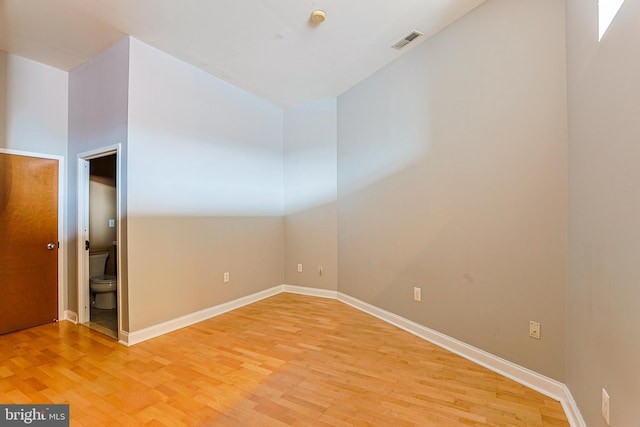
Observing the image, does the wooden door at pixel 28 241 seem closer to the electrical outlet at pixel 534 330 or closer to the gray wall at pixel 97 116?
the gray wall at pixel 97 116

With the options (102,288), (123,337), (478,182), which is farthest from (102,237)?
(478,182)

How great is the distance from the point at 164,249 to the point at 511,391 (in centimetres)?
327

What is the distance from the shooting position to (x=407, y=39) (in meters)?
2.83

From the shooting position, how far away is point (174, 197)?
3.12 metres

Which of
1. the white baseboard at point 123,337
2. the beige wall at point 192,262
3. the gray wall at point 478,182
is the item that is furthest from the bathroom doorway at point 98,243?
the gray wall at point 478,182

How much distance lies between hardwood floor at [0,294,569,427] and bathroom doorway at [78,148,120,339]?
0.35m

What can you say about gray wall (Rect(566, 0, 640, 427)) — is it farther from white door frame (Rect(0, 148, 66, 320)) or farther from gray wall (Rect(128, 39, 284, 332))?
white door frame (Rect(0, 148, 66, 320))

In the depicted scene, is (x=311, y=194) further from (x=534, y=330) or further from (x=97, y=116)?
(x=534, y=330)

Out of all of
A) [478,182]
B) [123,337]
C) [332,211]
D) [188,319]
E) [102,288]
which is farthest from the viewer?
[332,211]

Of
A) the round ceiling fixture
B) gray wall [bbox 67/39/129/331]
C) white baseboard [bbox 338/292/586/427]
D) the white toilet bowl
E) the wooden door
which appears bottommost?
white baseboard [bbox 338/292/586/427]

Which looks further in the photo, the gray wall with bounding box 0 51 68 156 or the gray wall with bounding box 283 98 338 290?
the gray wall with bounding box 283 98 338 290

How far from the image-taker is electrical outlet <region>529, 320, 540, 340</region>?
199 centimetres

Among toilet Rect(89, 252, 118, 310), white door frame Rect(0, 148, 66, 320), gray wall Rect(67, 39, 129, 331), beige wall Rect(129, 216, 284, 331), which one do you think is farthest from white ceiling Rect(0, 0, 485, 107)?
toilet Rect(89, 252, 118, 310)

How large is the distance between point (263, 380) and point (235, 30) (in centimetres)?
305
